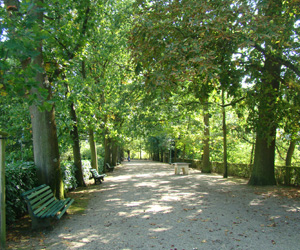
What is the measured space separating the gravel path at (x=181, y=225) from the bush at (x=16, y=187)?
1.02m

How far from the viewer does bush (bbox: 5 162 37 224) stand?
226 inches

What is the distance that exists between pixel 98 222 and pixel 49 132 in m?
2.87

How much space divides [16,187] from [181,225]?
12.9 feet

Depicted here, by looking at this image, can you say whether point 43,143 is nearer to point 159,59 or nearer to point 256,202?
point 159,59

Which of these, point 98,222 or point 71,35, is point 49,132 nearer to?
point 98,222

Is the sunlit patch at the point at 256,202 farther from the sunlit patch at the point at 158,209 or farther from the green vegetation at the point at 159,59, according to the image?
the sunlit patch at the point at 158,209

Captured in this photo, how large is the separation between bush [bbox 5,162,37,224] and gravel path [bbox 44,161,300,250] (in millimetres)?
1020

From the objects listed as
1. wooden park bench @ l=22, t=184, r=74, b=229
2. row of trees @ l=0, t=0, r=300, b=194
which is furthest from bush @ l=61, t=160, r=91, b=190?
wooden park bench @ l=22, t=184, r=74, b=229

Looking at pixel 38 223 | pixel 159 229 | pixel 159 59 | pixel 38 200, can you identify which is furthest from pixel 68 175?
pixel 159 229

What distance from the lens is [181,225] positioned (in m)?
6.04

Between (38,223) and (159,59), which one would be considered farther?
(159,59)

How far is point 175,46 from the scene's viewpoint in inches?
296

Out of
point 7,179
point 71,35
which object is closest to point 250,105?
point 71,35

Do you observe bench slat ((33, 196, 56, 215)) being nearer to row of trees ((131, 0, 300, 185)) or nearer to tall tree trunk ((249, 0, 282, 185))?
row of trees ((131, 0, 300, 185))
